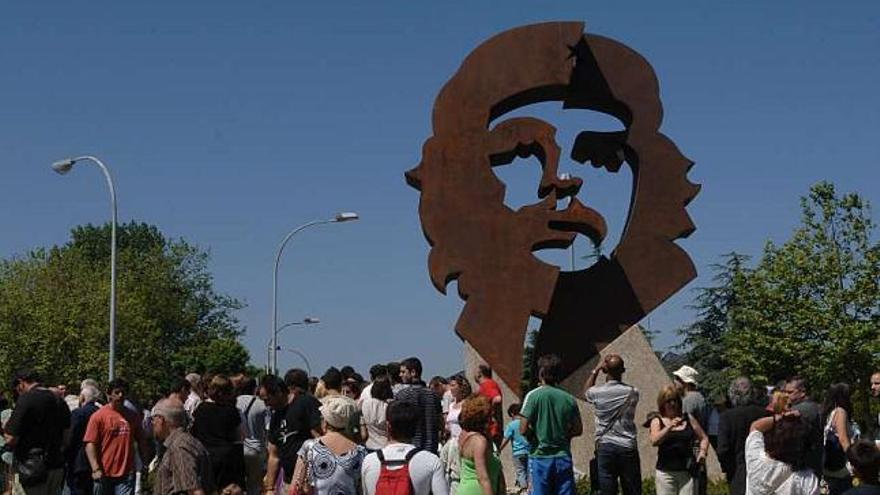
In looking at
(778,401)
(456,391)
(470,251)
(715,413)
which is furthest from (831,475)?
(470,251)

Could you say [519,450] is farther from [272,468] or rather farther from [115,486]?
[115,486]

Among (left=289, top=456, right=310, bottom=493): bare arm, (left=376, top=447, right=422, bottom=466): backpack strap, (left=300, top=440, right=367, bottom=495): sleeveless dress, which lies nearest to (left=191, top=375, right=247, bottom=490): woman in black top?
(left=289, top=456, right=310, bottom=493): bare arm

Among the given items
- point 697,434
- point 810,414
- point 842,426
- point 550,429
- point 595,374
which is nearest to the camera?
point 810,414

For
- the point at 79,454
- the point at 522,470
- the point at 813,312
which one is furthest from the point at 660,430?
the point at 813,312

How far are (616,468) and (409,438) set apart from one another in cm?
433

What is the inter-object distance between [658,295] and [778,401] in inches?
234

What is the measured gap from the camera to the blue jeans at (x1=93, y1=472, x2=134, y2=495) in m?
11.6

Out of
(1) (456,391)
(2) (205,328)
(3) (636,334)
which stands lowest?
(1) (456,391)

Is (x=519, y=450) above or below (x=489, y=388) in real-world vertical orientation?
below

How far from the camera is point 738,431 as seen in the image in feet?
33.1

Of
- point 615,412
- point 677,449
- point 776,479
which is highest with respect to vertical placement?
point 615,412

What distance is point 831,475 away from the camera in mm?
10406

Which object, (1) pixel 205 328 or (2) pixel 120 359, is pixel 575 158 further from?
(1) pixel 205 328

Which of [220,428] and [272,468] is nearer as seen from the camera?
[220,428]
